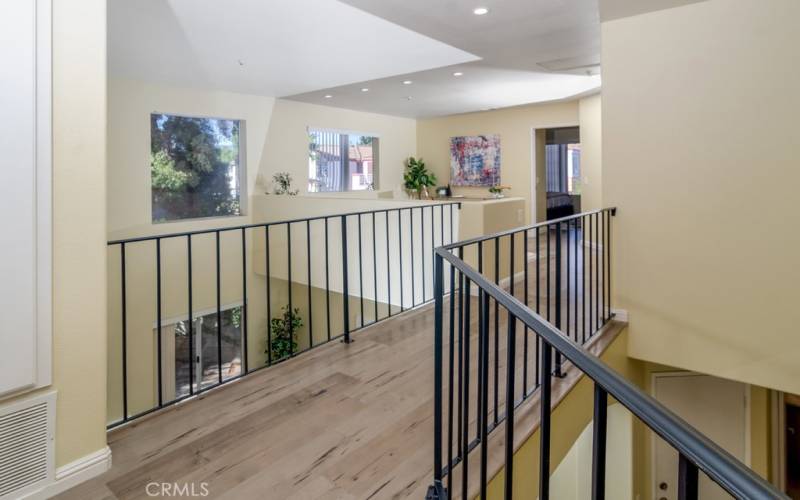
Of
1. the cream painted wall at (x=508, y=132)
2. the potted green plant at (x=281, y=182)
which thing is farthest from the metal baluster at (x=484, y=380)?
the cream painted wall at (x=508, y=132)

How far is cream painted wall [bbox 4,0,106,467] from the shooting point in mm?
1792

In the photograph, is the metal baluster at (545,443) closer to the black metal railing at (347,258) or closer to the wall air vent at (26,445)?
the wall air vent at (26,445)

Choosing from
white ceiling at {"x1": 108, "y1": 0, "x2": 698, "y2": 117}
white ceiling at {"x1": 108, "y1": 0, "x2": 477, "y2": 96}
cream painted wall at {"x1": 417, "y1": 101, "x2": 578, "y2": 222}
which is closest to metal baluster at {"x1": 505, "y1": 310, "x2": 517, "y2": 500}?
white ceiling at {"x1": 108, "y1": 0, "x2": 698, "y2": 117}

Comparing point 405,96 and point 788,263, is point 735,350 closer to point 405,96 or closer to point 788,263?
point 788,263

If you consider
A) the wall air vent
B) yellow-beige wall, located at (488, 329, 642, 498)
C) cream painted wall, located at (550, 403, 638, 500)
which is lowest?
cream painted wall, located at (550, 403, 638, 500)

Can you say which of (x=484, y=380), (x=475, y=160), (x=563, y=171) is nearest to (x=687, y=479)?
(x=484, y=380)

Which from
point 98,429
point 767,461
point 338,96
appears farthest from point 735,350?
point 338,96

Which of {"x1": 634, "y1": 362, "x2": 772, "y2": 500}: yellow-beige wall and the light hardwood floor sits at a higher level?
the light hardwood floor

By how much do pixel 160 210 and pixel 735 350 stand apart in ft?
20.3

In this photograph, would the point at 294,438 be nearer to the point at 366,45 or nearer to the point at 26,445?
the point at 26,445

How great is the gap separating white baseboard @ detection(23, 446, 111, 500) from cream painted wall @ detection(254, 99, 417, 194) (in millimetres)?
5473

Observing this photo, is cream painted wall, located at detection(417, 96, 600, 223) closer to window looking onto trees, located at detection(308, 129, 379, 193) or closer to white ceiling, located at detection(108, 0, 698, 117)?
white ceiling, located at detection(108, 0, 698, 117)

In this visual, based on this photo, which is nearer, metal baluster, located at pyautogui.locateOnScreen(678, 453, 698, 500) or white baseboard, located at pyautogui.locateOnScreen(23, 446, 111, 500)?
metal baluster, located at pyautogui.locateOnScreen(678, 453, 698, 500)

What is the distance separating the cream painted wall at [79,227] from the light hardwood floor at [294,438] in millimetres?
249
